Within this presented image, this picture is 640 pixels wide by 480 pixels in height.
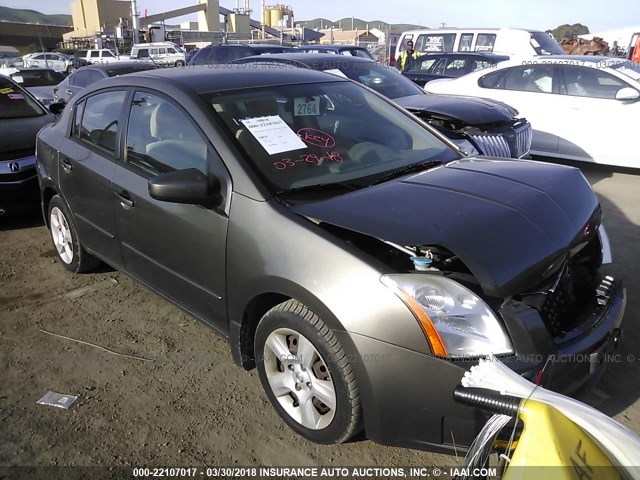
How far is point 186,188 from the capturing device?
2.55 m

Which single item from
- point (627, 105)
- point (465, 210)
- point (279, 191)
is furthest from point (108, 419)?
point (627, 105)

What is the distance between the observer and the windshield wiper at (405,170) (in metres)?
2.82

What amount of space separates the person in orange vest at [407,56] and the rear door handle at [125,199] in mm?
11059

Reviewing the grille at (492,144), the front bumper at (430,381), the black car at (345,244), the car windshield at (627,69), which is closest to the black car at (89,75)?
the grille at (492,144)

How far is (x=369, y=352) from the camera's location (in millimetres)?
2119

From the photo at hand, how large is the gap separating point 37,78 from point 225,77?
38.8 feet

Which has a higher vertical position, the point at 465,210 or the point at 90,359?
Result: the point at 465,210

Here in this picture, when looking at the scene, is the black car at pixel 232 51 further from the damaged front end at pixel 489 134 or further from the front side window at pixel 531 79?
the damaged front end at pixel 489 134

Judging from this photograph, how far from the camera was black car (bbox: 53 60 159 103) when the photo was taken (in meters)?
10.2

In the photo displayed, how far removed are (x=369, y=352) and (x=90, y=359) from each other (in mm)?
2002

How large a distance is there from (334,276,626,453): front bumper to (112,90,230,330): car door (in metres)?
0.92

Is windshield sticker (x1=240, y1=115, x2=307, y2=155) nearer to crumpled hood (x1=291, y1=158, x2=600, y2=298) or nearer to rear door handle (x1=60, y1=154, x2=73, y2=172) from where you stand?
crumpled hood (x1=291, y1=158, x2=600, y2=298)

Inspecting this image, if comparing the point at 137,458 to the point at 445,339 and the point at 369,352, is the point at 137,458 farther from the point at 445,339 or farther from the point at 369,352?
the point at 445,339

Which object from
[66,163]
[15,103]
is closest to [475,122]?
[66,163]
